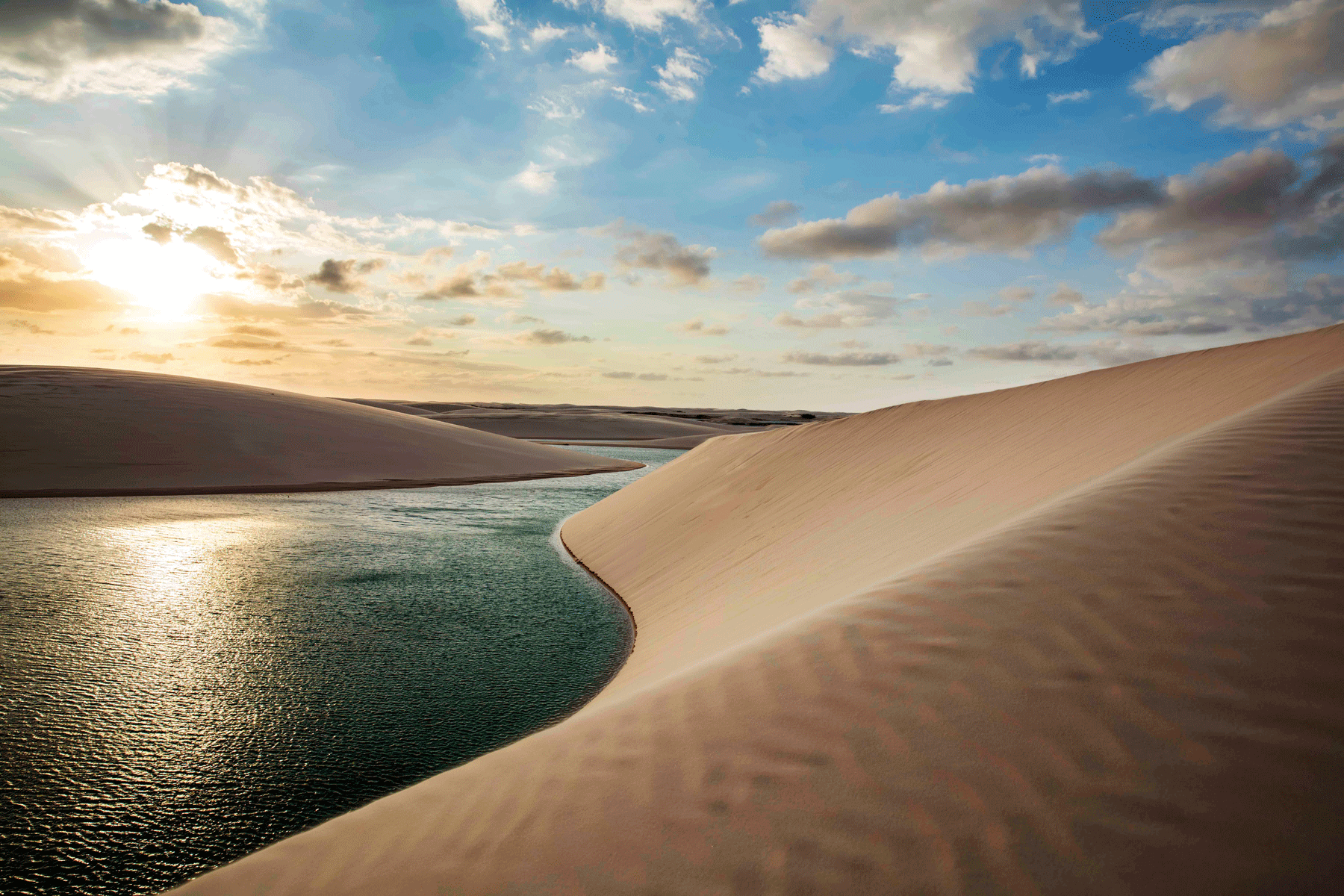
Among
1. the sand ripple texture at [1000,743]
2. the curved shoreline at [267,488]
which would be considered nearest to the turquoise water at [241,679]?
the sand ripple texture at [1000,743]

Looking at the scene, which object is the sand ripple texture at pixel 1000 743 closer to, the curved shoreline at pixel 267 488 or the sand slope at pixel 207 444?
the curved shoreline at pixel 267 488

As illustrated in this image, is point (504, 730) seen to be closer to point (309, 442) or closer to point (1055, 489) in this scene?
point (1055, 489)

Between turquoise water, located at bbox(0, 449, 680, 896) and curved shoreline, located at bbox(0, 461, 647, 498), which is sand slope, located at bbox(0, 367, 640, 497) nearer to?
curved shoreline, located at bbox(0, 461, 647, 498)

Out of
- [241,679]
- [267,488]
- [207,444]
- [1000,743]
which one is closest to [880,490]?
[1000,743]

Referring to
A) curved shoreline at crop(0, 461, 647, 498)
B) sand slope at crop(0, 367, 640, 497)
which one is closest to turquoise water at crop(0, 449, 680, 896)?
curved shoreline at crop(0, 461, 647, 498)

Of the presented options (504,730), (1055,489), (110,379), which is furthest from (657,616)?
(110,379)

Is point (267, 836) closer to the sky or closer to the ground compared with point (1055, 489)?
closer to the ground
